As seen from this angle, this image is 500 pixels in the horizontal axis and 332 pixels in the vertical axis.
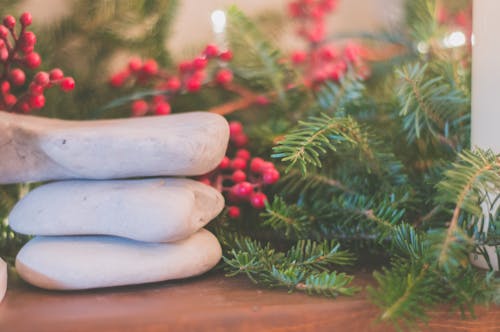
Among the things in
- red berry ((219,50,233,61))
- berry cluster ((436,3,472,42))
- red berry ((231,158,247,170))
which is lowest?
red berry ((231,158,247,170))

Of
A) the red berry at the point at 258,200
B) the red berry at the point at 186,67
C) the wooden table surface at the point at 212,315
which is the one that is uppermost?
the red berry at the point at 186,67

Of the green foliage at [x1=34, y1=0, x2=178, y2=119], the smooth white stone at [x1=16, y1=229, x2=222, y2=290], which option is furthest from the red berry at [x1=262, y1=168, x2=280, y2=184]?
the green foliage at [x1=34, y1=0, x2=178, y2=119]

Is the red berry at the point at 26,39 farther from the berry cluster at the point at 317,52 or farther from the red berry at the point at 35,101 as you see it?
the berry cluster at the point at 317,52

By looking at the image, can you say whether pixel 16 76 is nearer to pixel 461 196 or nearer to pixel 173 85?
pixel 173 85

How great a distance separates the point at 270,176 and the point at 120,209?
0.50 ft

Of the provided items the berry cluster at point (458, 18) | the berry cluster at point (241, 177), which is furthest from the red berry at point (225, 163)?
the berry cluster at point (458, 18)

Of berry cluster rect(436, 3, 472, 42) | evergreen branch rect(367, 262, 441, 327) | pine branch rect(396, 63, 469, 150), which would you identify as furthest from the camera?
berry cluster rect(436, 3, 472, 42)

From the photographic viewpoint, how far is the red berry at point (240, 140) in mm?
546

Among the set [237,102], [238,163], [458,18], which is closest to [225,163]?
[238,163]

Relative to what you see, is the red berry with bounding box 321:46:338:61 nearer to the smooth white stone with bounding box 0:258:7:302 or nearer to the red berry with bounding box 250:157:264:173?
the red berry with bounding box 250:157:264:173

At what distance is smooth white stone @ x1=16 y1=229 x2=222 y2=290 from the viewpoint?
38 centimetres

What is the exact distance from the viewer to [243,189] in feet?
1.56

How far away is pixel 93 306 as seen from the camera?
354 mm

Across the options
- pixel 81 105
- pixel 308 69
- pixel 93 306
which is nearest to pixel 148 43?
pixel 81 105
